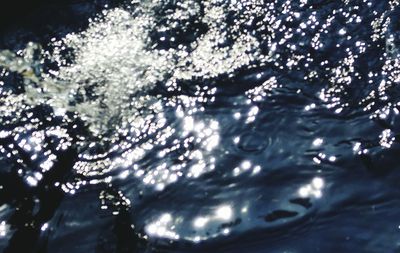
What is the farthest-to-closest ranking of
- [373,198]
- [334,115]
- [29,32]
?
[29,32] → [334,115] → [373,198]

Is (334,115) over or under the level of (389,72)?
under

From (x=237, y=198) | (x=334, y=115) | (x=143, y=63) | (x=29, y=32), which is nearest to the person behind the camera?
(x=237, y=198)

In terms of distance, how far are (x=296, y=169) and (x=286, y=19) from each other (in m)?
2.10

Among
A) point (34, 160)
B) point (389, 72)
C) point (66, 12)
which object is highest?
point (66, 12)

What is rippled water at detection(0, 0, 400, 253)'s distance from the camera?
9.21 feet

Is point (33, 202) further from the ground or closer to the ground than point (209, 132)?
closer to the ground

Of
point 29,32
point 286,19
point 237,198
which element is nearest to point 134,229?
point 237,198

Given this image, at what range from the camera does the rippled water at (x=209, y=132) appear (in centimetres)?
281

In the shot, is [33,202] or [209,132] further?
[209,132]

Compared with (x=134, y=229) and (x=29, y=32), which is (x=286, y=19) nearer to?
(x=134, y=229)

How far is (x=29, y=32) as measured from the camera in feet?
16.9

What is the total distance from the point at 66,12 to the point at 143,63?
1868 mm

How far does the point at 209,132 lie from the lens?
11.6ft

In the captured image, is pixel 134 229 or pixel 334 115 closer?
pixel 134 229
